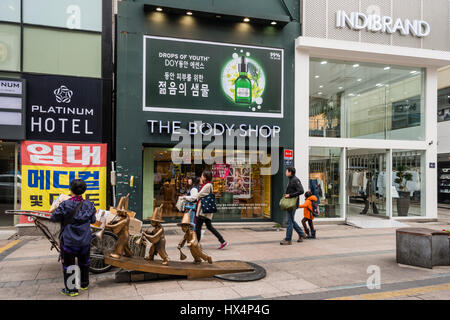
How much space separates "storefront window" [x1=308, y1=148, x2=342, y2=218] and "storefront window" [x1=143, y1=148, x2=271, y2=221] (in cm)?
177

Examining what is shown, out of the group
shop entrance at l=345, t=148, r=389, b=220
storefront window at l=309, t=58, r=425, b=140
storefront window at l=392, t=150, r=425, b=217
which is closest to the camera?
storefront window at l=309, t=58, r=425, b=140

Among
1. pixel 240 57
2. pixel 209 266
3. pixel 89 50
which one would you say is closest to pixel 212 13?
pixel 240 57

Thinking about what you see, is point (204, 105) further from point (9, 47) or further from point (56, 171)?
point (9, 47)

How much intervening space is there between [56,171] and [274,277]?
7.05m

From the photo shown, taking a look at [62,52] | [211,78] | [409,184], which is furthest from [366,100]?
[62,52]

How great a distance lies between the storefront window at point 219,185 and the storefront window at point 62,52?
3.19m

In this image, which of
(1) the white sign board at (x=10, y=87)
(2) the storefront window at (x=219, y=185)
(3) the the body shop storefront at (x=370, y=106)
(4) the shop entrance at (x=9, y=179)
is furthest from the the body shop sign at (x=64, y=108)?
(3) the the body shop storefront at (x=370, y=106)

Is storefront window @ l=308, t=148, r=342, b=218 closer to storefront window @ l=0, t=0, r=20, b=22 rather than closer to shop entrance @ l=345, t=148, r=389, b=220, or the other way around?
shop entrance @ l=345, t=148, r=389, b=220

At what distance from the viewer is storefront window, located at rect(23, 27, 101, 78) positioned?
9.59m

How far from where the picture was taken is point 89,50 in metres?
10.0

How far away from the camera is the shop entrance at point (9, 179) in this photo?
9.34 metres

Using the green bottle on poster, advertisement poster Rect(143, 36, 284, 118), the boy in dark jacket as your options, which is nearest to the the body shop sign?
advertisement poster Rect(143, 36, 284, 118)

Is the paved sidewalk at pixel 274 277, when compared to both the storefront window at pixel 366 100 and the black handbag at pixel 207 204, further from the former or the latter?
the storefront window at pixel 366 100

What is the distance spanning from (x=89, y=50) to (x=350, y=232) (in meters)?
9.97
